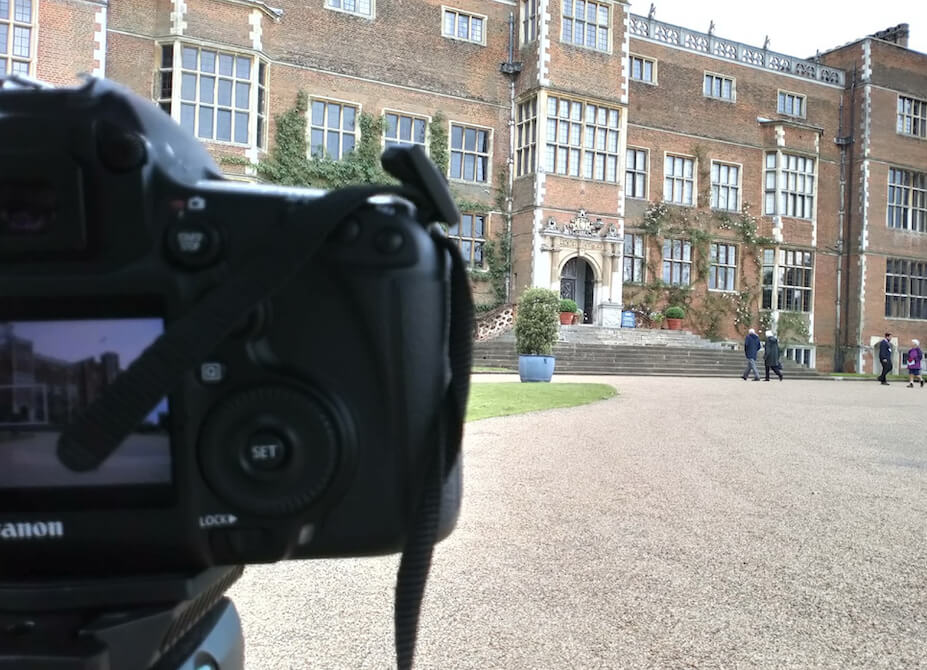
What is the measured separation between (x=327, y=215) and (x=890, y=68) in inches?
1158

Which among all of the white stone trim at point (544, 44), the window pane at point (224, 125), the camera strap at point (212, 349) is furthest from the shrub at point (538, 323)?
the camera strap at point (212, 349)

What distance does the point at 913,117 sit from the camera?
25.5 m

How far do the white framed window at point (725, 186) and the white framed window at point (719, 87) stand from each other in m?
2.02

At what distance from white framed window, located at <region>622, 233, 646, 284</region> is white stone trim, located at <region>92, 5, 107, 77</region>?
13.6 metres

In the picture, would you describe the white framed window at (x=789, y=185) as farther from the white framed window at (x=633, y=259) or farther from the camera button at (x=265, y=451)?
the camera button at (x=265, y=451)

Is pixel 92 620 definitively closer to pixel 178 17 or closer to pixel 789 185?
pixel 178 17

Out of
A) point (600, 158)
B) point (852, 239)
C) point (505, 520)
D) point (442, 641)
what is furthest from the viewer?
point (852, 239)

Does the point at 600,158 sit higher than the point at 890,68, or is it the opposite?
the point at 890,68

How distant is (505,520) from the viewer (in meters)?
3.28

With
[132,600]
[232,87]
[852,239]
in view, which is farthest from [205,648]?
[852,239]

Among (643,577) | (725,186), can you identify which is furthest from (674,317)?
(643,577)

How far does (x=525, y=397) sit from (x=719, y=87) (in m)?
17.7

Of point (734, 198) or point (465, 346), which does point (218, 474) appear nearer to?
point (465, 346)

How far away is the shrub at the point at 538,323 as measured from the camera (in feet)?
41.5
